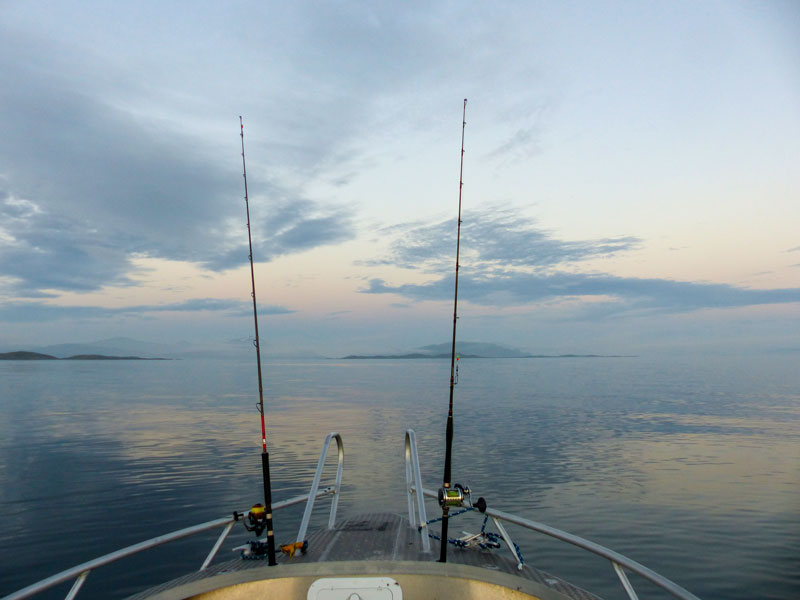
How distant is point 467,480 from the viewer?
56.1 feet

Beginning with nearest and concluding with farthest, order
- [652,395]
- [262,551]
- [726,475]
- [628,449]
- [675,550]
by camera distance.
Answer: [262,551] → [675,550] → [726,475] → [628,449] → [652,395]

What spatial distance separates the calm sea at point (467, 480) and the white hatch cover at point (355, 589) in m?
6.57

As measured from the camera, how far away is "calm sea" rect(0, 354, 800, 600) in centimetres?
998

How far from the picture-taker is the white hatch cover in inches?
142

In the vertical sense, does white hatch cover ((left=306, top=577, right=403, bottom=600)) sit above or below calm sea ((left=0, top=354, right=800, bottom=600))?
above

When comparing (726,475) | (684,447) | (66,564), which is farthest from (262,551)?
(684,447)

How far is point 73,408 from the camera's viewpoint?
126ft

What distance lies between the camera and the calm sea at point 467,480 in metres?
9.98

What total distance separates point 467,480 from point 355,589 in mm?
14271

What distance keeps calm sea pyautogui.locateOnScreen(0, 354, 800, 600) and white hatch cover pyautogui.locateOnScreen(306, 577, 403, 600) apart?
21.6 ft

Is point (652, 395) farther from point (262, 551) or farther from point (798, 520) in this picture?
point (262, 551)

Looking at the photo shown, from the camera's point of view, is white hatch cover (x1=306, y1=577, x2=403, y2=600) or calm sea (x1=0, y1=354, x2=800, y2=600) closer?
white hatch cover (x1=306, y1=577, x2=403, y2=600)

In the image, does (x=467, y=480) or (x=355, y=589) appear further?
(x=467, y=480)

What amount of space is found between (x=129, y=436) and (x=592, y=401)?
33.9 meters
